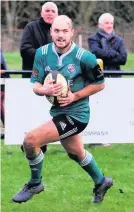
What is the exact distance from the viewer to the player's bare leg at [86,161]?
6.72 m

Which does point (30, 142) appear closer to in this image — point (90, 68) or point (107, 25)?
point (90, 68)

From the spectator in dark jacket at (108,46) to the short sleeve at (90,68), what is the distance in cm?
381

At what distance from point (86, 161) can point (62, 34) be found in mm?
1375

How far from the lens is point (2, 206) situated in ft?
22.4

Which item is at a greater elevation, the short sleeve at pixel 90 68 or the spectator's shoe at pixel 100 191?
the short sleeve at pixel 90 68

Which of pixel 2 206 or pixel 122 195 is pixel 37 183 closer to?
pixel 2 206

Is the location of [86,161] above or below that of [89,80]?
below

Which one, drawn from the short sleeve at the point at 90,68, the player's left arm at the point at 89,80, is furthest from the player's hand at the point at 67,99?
the short sleeve at the point at 90,68

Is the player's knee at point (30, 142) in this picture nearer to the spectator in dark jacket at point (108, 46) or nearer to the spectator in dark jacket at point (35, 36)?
the spectator in dark jacket at point (35, 36)

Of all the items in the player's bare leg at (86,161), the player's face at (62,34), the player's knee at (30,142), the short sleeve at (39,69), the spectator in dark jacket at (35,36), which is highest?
the player's face at (62,34)

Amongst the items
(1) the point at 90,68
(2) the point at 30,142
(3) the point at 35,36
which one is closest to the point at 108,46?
(3) the point at 35,36

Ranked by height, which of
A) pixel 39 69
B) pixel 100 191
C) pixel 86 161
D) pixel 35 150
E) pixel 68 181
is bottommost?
pixel 68 181

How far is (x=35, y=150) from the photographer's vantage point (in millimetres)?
6570

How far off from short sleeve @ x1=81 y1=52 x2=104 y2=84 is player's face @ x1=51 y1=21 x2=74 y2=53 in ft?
0.78
